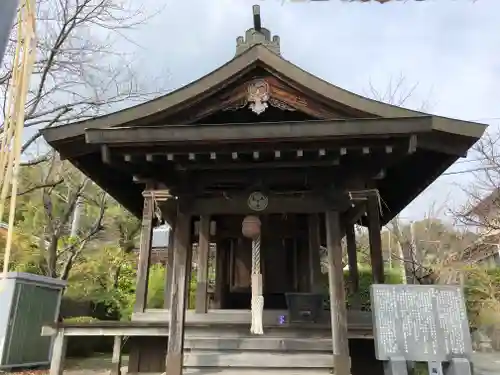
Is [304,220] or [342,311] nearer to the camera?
[342,311]

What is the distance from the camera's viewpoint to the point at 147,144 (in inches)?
241

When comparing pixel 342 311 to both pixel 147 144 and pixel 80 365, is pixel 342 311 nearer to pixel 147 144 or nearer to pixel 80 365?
pixel 147 144

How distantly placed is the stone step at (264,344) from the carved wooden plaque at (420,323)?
175cm

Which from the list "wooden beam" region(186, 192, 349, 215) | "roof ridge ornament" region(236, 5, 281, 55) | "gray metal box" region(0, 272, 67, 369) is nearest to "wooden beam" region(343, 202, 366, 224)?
"wooden beam" region(186, 192, 349, 215)

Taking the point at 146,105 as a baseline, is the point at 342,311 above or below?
below

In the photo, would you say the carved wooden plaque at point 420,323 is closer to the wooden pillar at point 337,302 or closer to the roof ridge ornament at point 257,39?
the wooden pillar at point 337,302

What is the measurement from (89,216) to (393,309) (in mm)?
18469

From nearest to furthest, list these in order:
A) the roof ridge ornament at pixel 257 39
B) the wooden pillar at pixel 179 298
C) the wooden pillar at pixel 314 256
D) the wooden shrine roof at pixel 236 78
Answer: the wooden pillar at pixel 179 298 → the wooden shrine roof at pixel 236 78 → the roof ridge ornament at pixel 257 39 → the wooden pillar at pixel 314 256

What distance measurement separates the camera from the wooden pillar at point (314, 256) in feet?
29.1

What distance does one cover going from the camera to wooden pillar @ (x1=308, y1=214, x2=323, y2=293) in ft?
29.1

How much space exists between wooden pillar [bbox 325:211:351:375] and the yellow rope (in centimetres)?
554

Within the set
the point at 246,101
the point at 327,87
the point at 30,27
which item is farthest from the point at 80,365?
the point at 30,27

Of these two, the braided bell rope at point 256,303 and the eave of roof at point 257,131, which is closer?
the eave of roof at point 257,131

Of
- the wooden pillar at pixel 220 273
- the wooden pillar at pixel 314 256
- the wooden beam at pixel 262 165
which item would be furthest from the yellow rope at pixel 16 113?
the wooden pillar at pixel 220 273
